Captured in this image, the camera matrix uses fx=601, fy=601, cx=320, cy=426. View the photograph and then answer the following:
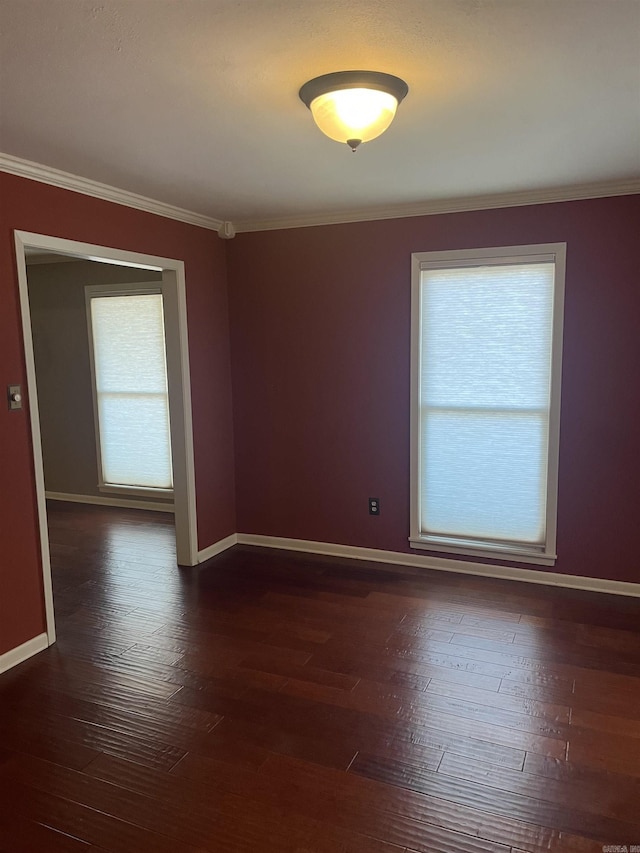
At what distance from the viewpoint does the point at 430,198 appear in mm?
3736

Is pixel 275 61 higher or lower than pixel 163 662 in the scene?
higher

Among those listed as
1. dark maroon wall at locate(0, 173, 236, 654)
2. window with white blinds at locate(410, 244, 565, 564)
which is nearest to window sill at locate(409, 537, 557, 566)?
window with white blinds at locate(410, 244, 565, 564)

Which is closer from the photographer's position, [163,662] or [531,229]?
[163,662]

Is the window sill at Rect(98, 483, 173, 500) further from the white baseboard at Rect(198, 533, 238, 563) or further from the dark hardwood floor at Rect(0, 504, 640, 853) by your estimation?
the dark hardwood floor at Rect(0, 504, 640, 853)

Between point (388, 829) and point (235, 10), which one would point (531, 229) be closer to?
point (235, 10)

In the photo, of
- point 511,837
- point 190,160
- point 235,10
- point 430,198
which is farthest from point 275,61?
point 511,837

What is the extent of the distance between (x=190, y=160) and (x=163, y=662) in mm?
2455

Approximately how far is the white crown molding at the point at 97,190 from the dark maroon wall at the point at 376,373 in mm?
470

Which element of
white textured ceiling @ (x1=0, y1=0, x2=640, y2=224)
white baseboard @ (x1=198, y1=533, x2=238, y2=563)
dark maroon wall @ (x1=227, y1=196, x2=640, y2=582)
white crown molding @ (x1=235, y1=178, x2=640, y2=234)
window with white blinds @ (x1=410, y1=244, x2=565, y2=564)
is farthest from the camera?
white baseboard @ (x1=198, y1=533, x2=238, y2=563)

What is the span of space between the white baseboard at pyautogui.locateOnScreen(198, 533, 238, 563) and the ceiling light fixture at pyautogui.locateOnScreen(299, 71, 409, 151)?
3168 millimetres

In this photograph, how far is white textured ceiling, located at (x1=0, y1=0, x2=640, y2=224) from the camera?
1657mm

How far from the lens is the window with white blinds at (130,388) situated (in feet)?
18.5

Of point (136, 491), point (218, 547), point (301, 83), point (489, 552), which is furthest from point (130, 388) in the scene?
point (301, 83)

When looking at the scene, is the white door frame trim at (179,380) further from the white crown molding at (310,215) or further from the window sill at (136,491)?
the window sill at (136,491)
